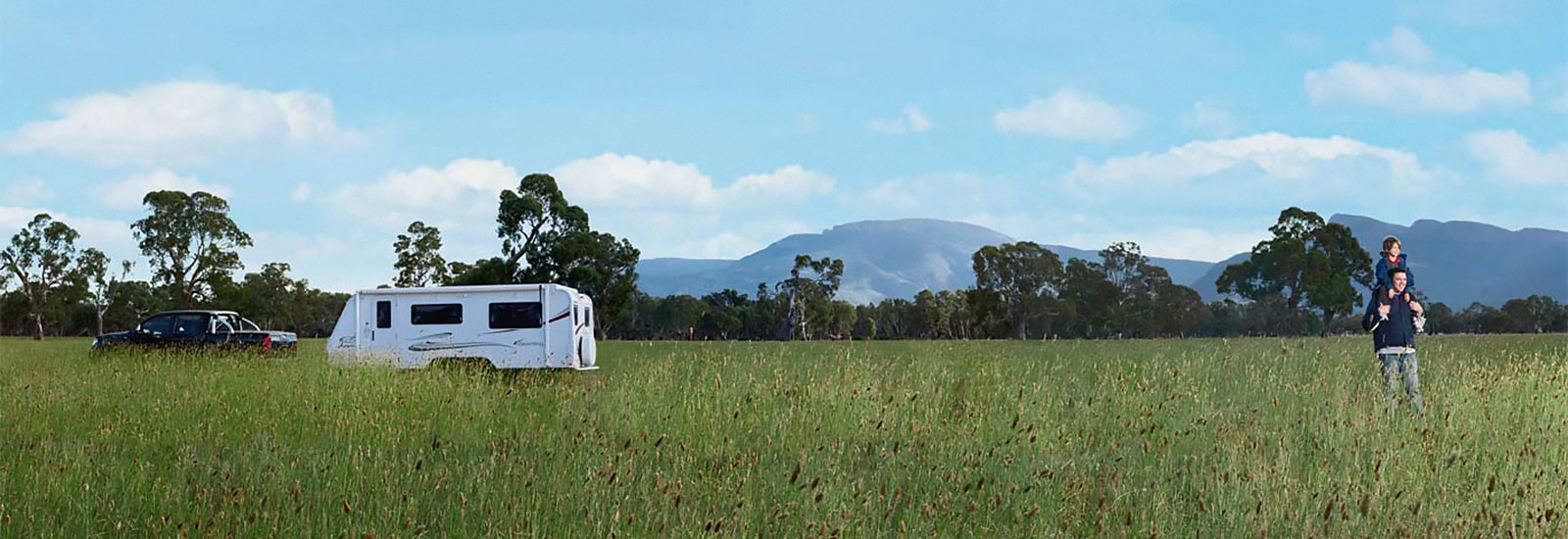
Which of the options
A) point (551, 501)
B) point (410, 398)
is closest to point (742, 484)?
point (551, 501)

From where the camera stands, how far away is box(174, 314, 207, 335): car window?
26.7 metres

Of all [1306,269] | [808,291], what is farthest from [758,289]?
[1306,269]

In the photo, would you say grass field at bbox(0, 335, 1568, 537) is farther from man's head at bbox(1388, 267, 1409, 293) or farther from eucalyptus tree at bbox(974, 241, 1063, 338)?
eucalyptus tree at bbox(974, 241, 1063, 338)

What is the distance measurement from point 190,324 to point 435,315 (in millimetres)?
9828

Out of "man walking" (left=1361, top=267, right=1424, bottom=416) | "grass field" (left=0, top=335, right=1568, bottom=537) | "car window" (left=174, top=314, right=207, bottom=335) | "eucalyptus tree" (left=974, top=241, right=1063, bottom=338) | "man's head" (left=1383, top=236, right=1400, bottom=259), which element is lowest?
"grass field" (left=0, top=335, right=1568, bottom=537)

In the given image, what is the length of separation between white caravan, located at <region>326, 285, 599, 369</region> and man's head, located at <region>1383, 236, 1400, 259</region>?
Result: 13759mm

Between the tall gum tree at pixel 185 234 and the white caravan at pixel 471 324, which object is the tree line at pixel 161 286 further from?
the white caravan at pixel 471 324

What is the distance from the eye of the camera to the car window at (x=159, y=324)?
87.7ft

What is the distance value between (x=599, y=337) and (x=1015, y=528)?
44.0 m

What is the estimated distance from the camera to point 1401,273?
11602 mm

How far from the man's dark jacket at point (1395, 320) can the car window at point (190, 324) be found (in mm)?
24969

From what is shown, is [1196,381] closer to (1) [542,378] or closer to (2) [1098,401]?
(2) [1098,401]

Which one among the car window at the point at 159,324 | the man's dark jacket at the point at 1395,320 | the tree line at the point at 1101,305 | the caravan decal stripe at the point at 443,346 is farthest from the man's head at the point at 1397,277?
the tree line at the point at 1101,305

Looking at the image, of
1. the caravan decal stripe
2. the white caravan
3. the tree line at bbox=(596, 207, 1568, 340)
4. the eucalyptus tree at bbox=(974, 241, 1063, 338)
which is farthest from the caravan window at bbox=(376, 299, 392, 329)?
the eucalyptus tree at bbox=(974, 241, 1063, 338)
